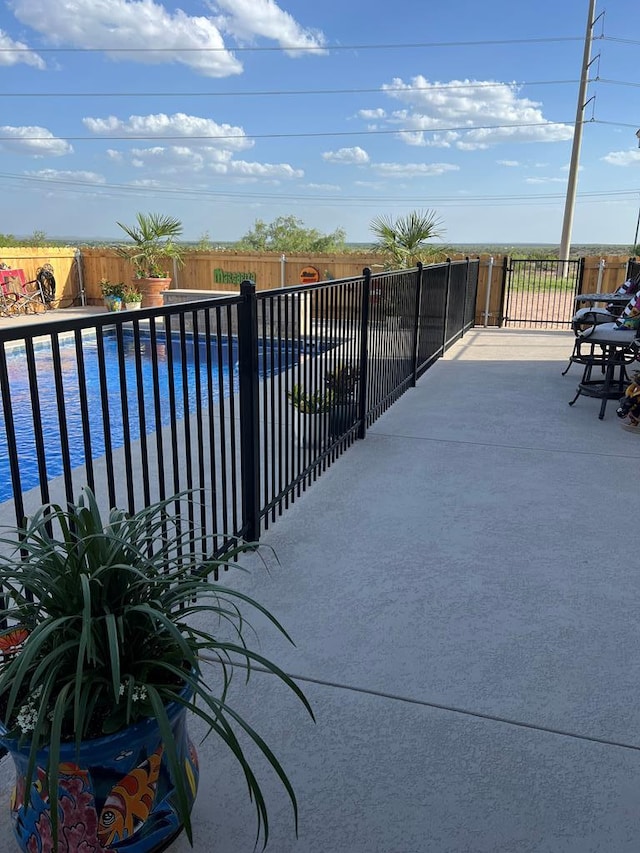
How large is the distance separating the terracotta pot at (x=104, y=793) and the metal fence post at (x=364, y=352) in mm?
3517

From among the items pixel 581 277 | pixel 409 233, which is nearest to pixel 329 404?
pixel 409 233

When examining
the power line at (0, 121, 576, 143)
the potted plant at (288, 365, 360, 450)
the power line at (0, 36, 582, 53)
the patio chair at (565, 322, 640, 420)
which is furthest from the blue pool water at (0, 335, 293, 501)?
the power line at (0, 121, 576, 143)

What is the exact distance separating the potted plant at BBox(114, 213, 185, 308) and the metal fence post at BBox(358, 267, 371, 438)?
430 inches

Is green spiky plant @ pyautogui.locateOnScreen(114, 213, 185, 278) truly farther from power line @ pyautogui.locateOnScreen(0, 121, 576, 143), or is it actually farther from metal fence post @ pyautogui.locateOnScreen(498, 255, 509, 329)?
power line @ pyautogui.locateOnScreen(0, 121, 576, 143)

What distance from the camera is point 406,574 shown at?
2844 mm

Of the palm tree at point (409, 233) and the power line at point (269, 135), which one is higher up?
the power line at point (269, 135)

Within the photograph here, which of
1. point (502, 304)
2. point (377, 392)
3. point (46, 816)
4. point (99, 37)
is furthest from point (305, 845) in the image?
point (99, 37)

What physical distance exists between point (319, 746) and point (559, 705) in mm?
797

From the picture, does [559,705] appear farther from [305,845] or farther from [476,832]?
[305,845]

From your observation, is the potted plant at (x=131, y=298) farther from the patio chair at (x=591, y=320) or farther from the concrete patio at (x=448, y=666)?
the concrete patio at (x=448, y=666)

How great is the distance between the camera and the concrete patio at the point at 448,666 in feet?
5.28

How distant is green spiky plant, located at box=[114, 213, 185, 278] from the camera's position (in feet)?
48.6

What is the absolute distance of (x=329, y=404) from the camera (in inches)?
165

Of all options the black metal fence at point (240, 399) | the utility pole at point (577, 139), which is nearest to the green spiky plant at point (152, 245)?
the black metal fence at point (240, 399)
